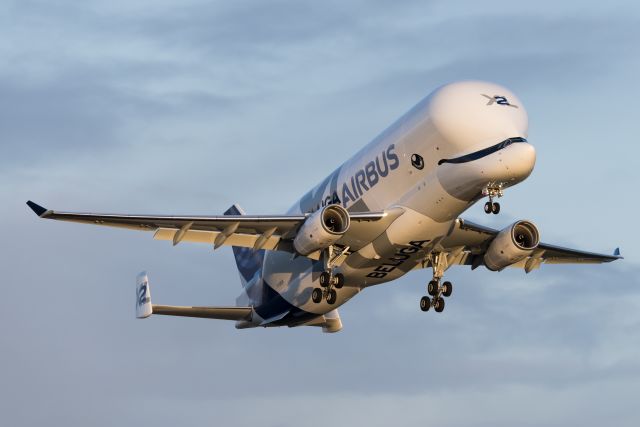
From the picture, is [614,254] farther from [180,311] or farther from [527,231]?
[180,311]

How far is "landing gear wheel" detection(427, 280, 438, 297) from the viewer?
6244 centimetres

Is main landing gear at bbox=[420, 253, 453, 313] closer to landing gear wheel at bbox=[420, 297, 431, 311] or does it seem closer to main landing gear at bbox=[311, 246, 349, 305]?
landing gear wheel at bbox=[420, 297, 431, 311]

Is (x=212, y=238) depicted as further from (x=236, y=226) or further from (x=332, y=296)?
(x=332, y=296)

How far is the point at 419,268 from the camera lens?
66188mm

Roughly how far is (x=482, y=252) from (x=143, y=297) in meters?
15.7

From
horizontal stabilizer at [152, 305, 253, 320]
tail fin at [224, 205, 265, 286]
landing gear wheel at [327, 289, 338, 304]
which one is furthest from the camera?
tail fin at [224, 205, 265, 286]

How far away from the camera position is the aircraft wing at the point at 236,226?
5834cm

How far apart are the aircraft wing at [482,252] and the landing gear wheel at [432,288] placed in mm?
1732

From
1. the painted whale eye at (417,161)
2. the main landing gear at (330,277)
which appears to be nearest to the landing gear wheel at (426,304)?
the main landing gear at (330,277)

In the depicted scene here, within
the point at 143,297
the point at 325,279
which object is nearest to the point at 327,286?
the point at 325,279

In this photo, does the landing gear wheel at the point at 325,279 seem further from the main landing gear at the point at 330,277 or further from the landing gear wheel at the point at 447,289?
the landing gear wheel at the point at 447,289

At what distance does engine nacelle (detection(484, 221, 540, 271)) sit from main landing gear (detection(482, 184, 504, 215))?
6.76 meters

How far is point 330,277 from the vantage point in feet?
198

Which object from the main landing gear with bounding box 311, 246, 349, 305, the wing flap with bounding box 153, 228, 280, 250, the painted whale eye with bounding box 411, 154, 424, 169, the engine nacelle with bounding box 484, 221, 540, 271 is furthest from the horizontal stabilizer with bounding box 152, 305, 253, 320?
the painted whale eye with bounding box 411, 154, 424, 169
